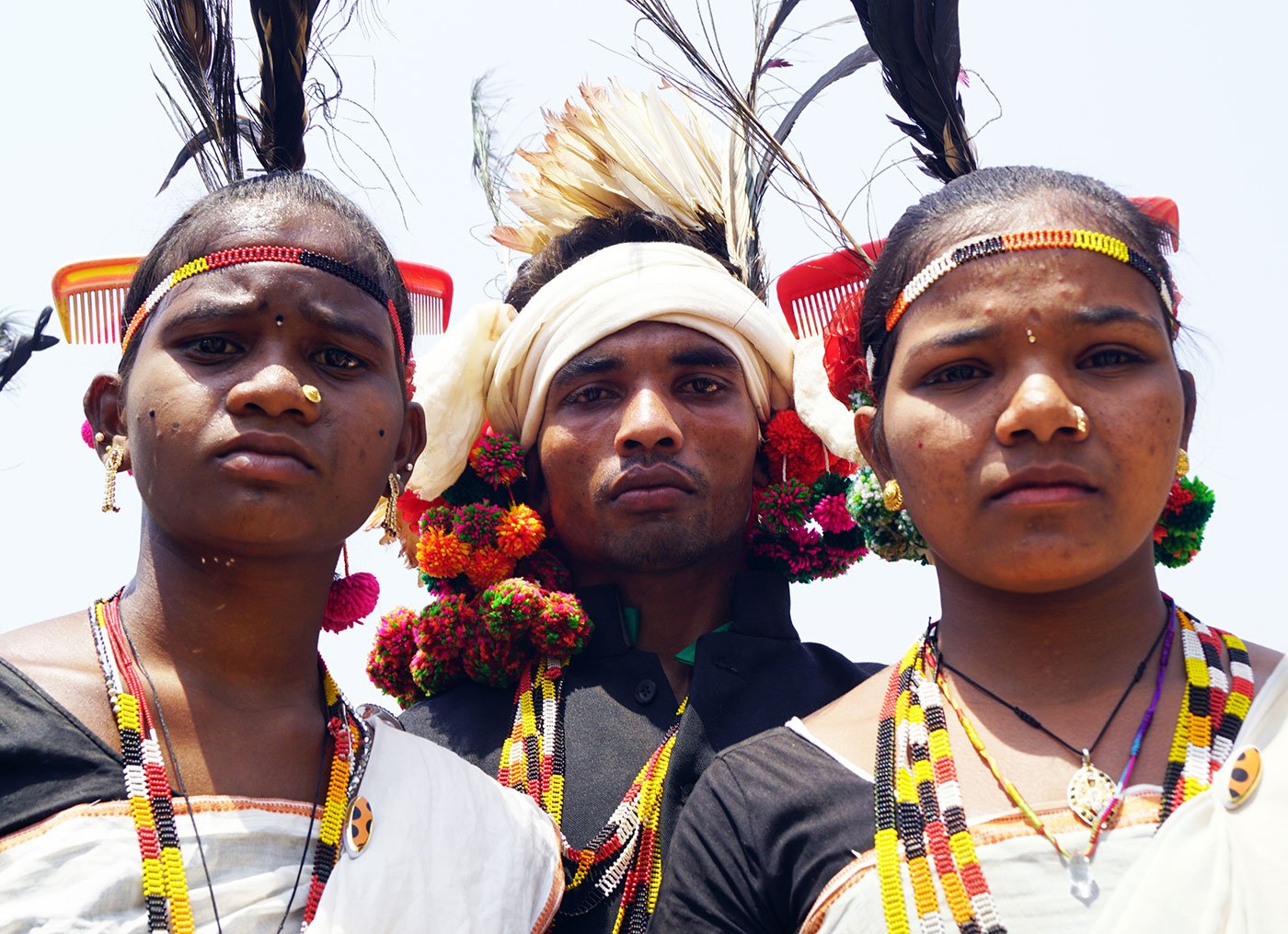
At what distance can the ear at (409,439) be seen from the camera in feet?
11.7

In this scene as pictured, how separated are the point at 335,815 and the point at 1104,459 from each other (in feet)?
5.80

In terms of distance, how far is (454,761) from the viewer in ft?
11.0

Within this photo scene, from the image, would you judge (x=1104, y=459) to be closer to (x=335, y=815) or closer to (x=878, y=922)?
(x=878, y=922)

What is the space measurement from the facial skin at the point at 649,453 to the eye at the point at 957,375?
4.19 ft

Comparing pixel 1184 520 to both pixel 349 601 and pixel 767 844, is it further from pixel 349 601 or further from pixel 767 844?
pixel 349 601

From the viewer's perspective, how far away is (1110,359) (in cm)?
288

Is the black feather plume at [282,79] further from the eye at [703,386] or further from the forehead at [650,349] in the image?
the eye at [703,386]

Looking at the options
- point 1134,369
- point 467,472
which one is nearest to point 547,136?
point 467,472

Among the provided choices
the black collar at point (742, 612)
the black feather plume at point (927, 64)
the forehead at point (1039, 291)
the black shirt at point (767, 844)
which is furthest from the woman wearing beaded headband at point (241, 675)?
the black feather plume at point (927, 64)

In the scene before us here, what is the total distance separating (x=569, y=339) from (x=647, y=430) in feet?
1.64

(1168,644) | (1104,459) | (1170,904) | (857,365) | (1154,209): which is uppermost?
(1154,209)

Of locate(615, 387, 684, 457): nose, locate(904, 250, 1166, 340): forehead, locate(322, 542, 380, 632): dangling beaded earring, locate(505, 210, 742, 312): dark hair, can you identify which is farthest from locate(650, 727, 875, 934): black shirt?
locate(505, 210, 742, 312): dark hair

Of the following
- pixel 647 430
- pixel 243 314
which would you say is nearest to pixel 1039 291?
pixel 647 430

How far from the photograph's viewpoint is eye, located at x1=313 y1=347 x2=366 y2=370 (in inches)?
127
